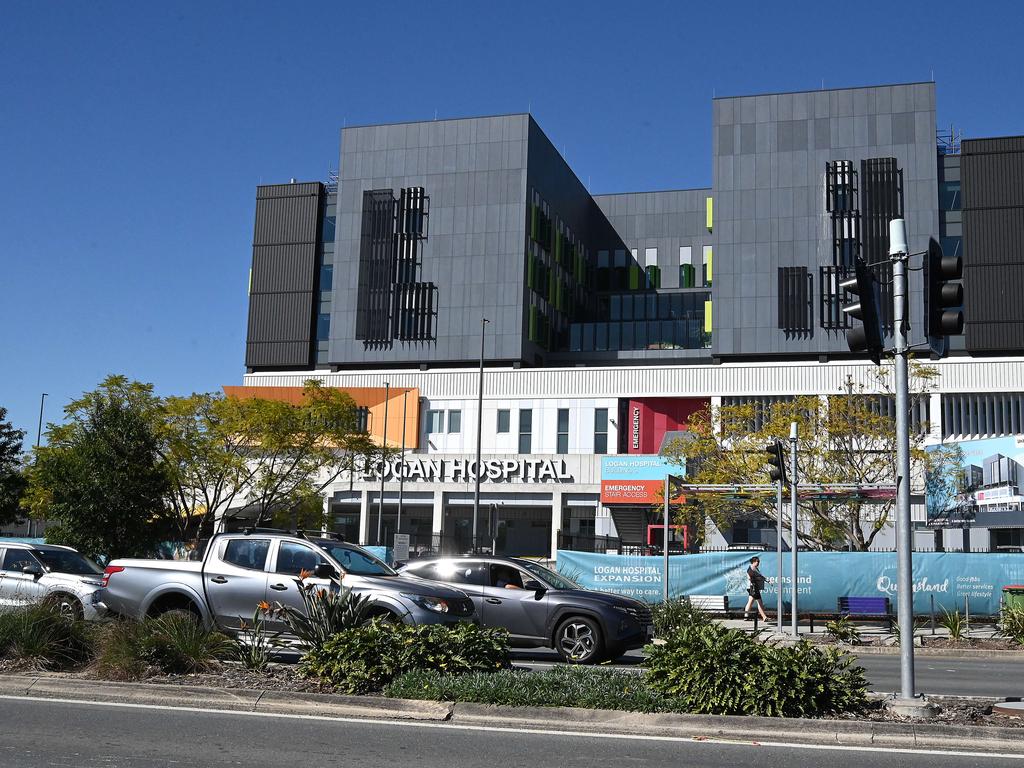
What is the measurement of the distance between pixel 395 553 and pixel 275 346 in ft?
134

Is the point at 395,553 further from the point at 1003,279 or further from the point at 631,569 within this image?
the point at 1003,279

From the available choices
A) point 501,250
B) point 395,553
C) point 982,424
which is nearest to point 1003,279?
point 982,424

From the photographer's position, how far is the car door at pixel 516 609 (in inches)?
637

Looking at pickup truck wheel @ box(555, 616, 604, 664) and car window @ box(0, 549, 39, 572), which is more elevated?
car window @ box(0, 549, 39, 572)

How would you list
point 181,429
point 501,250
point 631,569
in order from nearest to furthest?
point 631,569, point 181,429, point 501,250

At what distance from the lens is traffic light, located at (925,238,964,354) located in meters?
10.3

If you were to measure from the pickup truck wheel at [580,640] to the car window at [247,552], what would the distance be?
4.49 m

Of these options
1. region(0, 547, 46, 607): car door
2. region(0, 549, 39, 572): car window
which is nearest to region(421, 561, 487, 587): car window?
region(0, 547, 46, 607): car door

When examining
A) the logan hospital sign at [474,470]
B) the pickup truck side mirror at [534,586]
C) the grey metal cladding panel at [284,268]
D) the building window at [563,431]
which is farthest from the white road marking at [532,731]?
the grey metal cladding panel at [284,268]

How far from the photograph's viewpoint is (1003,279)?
61.5 meters

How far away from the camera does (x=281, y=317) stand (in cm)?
7262

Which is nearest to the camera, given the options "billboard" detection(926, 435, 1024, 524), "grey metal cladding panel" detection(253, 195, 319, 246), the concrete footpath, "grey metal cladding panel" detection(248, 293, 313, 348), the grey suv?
the concrete footpath

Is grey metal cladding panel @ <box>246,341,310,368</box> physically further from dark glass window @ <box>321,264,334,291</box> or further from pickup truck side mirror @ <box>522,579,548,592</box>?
pickup truck side mirror @ <box>522,579,548,592</box>

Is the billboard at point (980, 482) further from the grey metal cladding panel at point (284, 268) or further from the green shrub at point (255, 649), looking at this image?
the grey metal cladding panel at point (284, 268)
